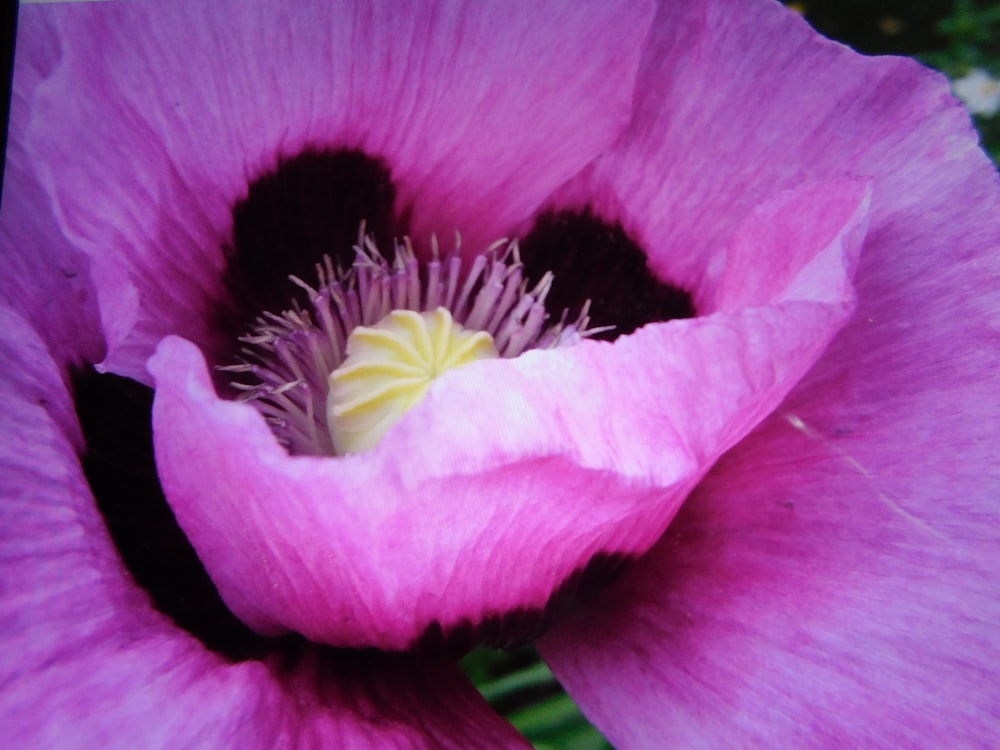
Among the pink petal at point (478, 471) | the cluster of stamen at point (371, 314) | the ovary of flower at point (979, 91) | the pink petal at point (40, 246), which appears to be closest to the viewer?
the pink petal at point (478, 471)

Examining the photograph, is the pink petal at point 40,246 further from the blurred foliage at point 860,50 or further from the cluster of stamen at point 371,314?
the blurred foliage at point 860,50

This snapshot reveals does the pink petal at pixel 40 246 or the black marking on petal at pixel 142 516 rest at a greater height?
the pink petal at pixel 40 246

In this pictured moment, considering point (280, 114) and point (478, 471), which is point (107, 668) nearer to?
point (478, 471)

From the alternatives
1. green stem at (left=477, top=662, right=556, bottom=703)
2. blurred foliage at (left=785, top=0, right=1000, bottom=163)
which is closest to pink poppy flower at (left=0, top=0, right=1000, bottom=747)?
blurred foliage at (left=785, top=0, right=1000, bottom=163)

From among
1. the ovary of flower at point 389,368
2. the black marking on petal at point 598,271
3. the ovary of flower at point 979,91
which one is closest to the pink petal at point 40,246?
the ovary of flower at point 389,368

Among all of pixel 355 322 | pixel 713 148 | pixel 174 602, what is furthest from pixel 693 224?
pixel 174 602

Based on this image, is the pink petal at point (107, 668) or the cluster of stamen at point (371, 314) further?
the cluster of stamen at point (371, 314)

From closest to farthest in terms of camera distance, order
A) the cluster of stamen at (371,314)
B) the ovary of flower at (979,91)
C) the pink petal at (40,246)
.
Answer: the pink petal at (40,246) < the cluster of stamen at (371,314) < the ovary of flower at (979,91)

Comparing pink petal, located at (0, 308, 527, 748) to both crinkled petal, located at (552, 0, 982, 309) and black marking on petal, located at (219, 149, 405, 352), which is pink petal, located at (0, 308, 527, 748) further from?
crinkled petal, located at (552, 0, 982, 309)
